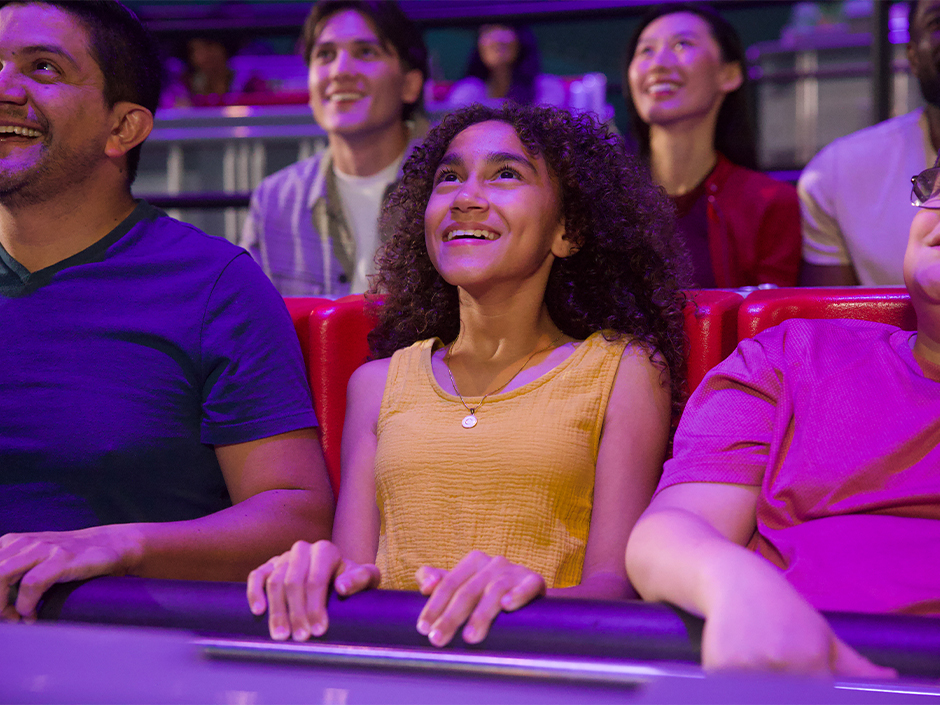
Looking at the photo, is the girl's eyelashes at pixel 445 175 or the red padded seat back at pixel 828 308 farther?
the girl's eyelashes at pixel 445 175

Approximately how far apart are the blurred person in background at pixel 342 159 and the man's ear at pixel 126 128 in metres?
0.91

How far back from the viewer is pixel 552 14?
7.98ft

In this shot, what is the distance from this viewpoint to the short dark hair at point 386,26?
97.7 inches

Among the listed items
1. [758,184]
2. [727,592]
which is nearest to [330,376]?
[727,592]

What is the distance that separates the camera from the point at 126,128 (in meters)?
1.45

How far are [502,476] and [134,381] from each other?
538mm

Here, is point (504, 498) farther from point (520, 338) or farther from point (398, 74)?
point (398, 74)

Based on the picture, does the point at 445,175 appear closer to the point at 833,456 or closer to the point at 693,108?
the point at 833,456

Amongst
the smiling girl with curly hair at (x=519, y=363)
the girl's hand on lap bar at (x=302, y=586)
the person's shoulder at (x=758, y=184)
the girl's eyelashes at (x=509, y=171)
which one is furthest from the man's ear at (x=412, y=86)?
the girl's hand on lap bar at (x=302, y=586)

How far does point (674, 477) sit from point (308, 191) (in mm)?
1696

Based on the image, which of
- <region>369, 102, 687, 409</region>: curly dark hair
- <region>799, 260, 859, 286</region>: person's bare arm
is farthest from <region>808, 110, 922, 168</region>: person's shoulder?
<region>369, 102, 687, 409</region>: curly dark hair

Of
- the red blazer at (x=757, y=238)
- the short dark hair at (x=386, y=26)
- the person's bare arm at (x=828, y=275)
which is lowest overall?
the person's bare arm at (x=828, y=275)

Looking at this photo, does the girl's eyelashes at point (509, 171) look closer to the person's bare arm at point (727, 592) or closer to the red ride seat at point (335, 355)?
the red ride seat at point (335, 355)

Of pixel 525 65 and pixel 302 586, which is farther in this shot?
pixel 525 65
